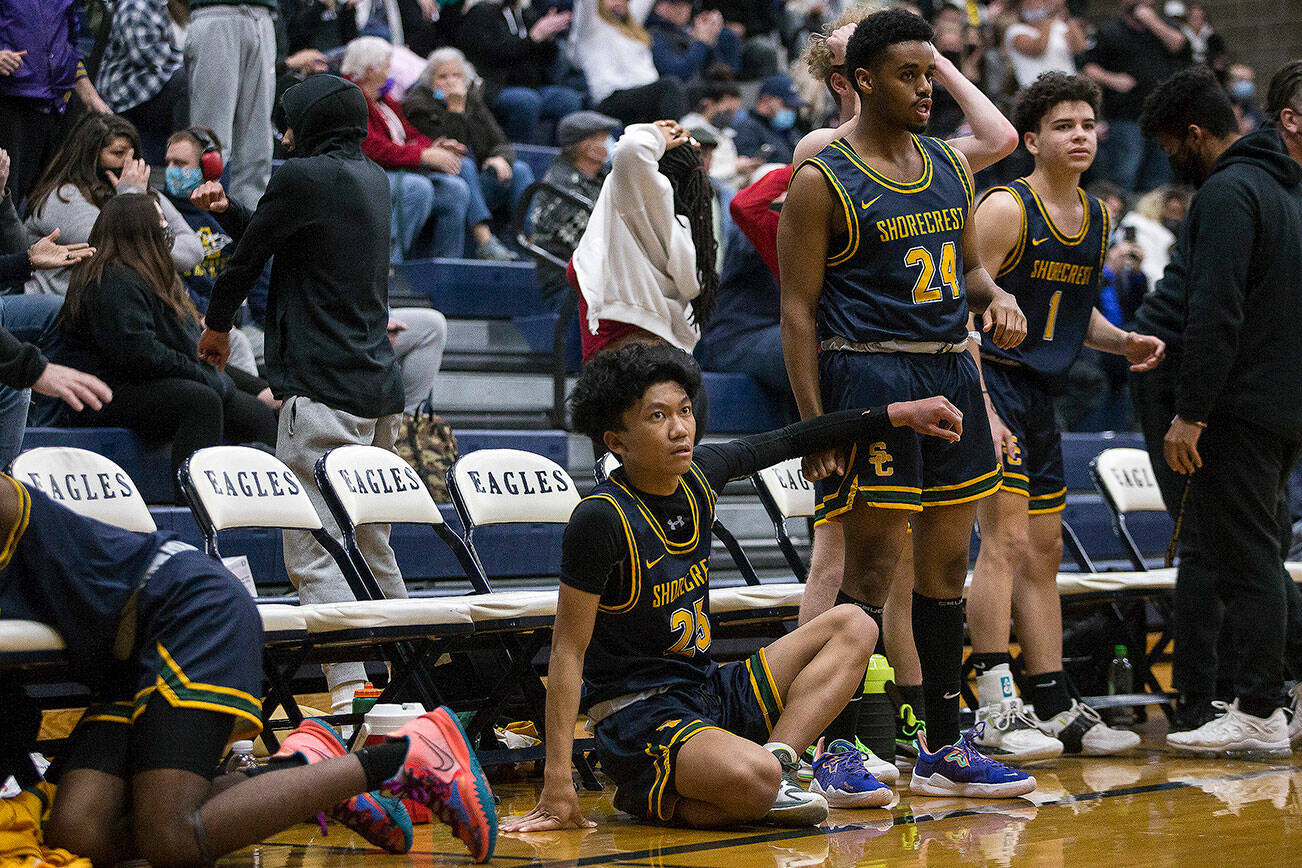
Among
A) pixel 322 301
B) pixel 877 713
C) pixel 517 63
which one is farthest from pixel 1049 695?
pixel 517 63

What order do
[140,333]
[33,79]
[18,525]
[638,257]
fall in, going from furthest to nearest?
[33,79]
[140,333]
[638,257]
[18,525]

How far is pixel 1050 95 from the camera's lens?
15.8 feet

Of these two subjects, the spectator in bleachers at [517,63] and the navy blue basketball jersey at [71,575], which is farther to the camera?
the spectator in bleachers at [517,63]

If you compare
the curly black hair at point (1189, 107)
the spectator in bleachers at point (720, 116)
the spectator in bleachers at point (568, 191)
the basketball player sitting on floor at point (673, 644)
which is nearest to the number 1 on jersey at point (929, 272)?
the basketball player sitting on floor at point (673, 644)

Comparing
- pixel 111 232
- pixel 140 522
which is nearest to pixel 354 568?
pixel 140 522

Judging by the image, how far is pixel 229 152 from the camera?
695cm

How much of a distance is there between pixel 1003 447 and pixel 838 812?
138cm

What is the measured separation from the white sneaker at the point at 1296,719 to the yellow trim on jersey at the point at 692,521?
7.84 feet

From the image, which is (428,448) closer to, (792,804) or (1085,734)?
(1085,734)

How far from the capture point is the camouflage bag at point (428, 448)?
6059 millimetres

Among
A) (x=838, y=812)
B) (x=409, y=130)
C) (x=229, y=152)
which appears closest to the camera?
(x=838, y=812)

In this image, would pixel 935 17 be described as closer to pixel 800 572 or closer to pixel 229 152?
pixel 229 152

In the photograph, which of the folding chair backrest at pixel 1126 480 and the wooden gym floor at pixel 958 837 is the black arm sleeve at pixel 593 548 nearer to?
the wooden gym floor at pixel 958 837

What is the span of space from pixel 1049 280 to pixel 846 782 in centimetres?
184
